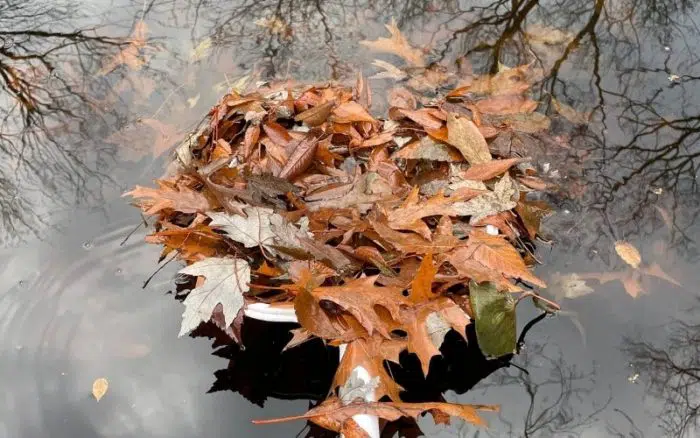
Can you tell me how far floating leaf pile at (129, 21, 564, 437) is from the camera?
1.15 meters

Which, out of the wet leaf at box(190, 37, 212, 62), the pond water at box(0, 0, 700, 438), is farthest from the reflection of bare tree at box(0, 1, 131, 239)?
the wet leaf at box(190, 37, 212, 62)

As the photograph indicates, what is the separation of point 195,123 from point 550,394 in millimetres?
1091

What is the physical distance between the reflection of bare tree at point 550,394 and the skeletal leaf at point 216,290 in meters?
0.49

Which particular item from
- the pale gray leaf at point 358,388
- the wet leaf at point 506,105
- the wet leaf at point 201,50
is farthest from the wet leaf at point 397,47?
the pale gray leaf at point 358,388

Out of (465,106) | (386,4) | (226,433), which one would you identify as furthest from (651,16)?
(226,433)

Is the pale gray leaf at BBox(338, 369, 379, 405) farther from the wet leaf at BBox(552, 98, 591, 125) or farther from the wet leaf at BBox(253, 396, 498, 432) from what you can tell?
the wet leaf at BBox(552, 98, 591, 125)

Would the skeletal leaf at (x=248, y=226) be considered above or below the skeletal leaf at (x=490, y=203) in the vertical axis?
above

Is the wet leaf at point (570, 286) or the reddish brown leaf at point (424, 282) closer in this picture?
the reddish brown leaf at point (424, 282)

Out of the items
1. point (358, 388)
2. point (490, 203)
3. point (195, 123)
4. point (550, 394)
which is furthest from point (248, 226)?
point (195, 123)

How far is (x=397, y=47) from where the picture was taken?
2.03m

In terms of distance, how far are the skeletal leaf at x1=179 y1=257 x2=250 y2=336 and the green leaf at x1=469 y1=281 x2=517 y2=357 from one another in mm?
378

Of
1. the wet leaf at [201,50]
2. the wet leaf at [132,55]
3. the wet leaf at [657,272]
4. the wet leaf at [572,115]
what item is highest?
→ the wet leaf at [132,55]

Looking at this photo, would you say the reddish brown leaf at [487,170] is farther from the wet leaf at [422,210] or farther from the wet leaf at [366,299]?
the wet leaf at [366,299]

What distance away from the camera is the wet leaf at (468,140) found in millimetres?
1346
